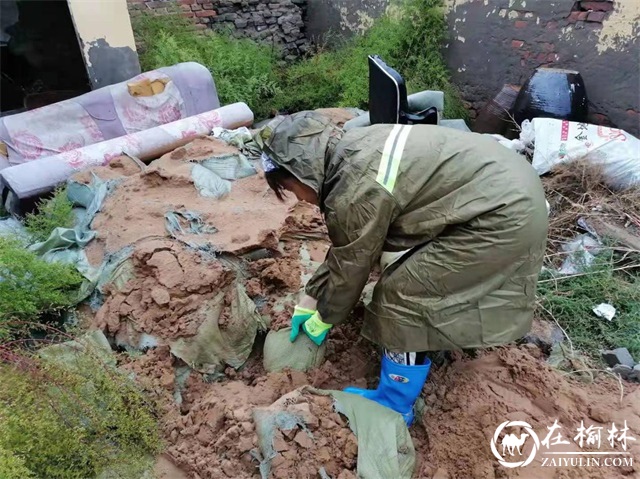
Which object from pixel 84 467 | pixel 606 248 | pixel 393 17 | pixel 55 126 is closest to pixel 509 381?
pixel 606 248

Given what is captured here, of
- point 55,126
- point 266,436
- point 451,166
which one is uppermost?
point 451,166

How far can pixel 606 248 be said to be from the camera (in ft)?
10.2

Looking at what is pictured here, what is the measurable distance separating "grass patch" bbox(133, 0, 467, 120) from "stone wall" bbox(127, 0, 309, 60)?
0.50 feet

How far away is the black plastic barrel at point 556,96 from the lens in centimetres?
428

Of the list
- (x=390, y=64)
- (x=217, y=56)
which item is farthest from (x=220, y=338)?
(x=217, y=56)

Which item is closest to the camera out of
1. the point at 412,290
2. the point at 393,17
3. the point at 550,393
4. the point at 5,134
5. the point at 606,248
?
the point at 412,290

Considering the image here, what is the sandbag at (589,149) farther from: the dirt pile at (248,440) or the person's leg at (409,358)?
the dirt pile at (248,440)

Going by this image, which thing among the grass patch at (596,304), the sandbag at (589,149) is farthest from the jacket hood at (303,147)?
the sandbag at (589,149)

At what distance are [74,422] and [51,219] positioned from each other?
197 cm

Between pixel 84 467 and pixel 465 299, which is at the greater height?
pixel 465 299

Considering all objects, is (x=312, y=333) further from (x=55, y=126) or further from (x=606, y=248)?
(x=55, y=126)

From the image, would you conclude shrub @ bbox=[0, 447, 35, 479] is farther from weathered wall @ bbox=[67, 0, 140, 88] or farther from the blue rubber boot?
weathered wall @ bbox=[67, 0, 140, 88]

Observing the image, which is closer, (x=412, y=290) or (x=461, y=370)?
(x=412, y=290)

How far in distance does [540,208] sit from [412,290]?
55 centimetres
